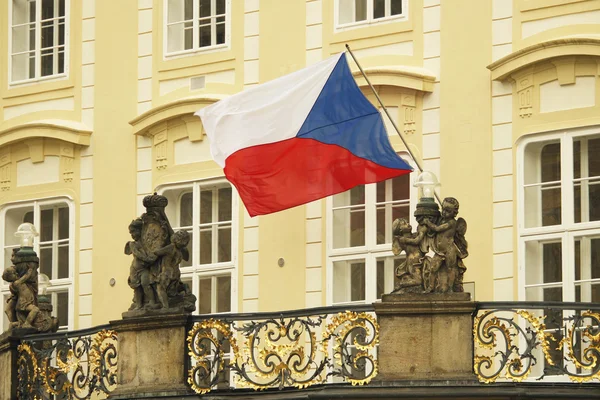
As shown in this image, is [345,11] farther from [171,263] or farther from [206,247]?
[171,263]

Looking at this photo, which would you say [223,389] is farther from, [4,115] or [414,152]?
[4,115]

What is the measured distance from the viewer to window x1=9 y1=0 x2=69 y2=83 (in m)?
31.3

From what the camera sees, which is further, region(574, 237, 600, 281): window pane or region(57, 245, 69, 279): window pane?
region(57, 245, 69, 279): window pane

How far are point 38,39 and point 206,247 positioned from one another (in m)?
3.91

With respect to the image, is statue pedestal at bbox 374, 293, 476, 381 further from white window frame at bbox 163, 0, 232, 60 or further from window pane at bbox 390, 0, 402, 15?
white window frame at bbox 163, 0, 232, 60

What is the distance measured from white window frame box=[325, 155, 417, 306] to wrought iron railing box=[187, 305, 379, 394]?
1.09m

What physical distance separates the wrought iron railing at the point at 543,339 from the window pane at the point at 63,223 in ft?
23.2

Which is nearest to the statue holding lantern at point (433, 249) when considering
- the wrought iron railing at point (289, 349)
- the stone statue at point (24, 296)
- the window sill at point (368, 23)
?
the wrought iron railing at point (289, 349)

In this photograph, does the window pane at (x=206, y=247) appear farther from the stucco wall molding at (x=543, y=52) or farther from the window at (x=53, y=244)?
the stucco wall molding at (x=543, y=52)

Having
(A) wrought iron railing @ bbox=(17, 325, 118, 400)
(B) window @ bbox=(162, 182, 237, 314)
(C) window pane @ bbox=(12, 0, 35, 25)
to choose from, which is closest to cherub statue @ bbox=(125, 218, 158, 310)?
(A) wrought iron railing @ bbox=(17, 325, 118, 400)

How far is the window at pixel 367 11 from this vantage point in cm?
2852

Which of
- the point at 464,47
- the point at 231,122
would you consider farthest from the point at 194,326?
the point at 464,47

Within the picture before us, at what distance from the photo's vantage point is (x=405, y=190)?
2811cm

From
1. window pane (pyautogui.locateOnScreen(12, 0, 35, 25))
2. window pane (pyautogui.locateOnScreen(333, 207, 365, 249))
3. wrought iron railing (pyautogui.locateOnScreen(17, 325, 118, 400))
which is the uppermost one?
window pane (pyautogui.locateOnScreen(12, 0, 35, 25))
